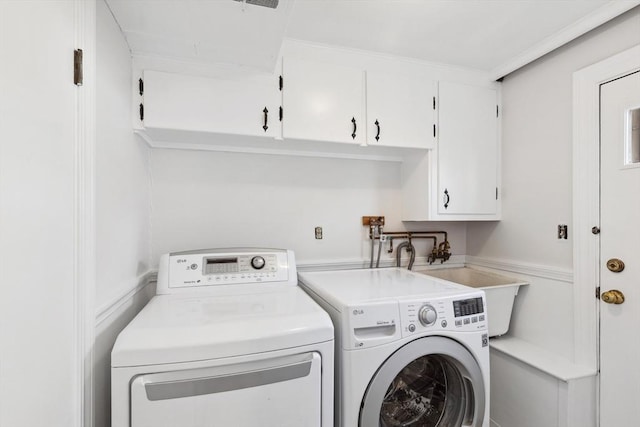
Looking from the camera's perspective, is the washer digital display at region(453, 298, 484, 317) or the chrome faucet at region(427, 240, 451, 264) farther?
the chrome faucet at region(427, 240, 451, 264)

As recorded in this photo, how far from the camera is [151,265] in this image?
1.74m

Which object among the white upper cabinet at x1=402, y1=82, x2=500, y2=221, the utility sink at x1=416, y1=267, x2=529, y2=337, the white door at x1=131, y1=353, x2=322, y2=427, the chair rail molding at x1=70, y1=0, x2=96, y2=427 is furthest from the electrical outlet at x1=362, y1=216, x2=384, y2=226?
the chair rail molding at x1=70, y1=0, x2=96, y2=427

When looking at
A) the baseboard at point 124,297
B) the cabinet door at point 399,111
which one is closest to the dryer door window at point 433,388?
the baseboard at point 124,297

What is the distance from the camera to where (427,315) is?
1.25m

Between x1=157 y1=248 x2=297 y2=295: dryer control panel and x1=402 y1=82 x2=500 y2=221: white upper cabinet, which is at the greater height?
x1=402 y1=82 x2=500 y2=221: white upper cabinet

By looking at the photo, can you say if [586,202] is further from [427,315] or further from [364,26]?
[364,26]

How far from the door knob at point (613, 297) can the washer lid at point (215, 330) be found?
4.81 ft

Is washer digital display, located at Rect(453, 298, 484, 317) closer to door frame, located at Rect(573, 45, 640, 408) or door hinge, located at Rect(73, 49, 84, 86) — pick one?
door frame, located at Rect(573, 45, 640, 408)

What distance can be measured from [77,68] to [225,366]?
3.39ft

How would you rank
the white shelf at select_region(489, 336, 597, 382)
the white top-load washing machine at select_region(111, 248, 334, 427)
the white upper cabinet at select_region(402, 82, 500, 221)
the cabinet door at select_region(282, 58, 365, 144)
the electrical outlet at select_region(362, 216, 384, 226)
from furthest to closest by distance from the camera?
the electrical outlet at select_region(362, 216, 384, 226) < the white upper cabinet at select_region(402, 82, 500, 221) < the cabinet door at select_region(282, 58, 365, 144) < the white shelf at select_region(489, 336, 597, 382) < the white top-load washing machine at select_region(111, 248, 334, 427)

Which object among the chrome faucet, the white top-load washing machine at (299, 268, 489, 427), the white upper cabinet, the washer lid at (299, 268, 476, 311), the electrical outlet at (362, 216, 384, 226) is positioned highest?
the white upper cabinet

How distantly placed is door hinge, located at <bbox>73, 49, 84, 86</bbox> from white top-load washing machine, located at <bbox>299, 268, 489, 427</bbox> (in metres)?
1.18

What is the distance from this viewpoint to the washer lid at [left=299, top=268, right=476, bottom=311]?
1.29 meters

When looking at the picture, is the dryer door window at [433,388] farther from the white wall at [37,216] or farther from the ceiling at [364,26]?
the ceiling at [364,26]
